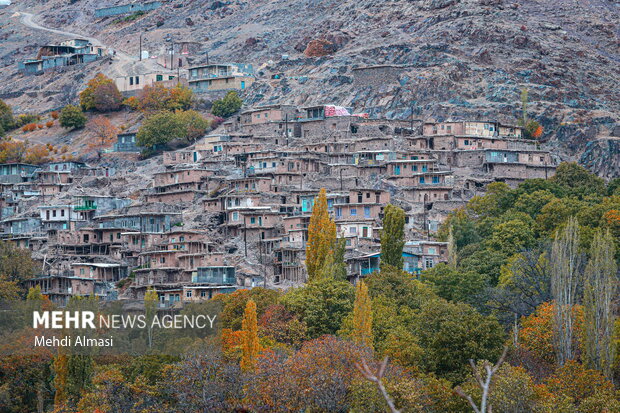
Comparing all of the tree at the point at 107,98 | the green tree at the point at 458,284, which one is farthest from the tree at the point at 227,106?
the green tree at the point at 458,284

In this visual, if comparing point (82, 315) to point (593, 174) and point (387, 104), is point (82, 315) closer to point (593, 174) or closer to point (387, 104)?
point (593, 174)

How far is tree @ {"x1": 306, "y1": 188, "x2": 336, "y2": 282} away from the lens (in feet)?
216

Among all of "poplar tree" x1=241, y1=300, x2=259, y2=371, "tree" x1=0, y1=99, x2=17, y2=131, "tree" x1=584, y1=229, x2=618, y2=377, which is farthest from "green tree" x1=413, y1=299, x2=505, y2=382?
"tree" x1=0, y1=99, x2=17, y2=131

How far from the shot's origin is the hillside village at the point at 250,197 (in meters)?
75.4

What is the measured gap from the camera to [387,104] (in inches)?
4072

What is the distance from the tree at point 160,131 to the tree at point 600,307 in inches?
2334

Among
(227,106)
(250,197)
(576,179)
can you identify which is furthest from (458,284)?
(227,106)

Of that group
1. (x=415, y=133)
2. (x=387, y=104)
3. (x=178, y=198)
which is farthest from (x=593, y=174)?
(x=178, y=198)

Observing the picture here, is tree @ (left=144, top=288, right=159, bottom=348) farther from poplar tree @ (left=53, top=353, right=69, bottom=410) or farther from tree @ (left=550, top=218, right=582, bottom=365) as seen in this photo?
tree @ (left=550, top=218, right=582, bottom=365)

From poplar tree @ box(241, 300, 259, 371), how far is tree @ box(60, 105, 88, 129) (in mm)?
69308

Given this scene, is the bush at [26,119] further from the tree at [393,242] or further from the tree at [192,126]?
the tree at [393,242]

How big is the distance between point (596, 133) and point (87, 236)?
43.7 metres

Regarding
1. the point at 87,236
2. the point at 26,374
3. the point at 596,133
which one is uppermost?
the point at 596,133

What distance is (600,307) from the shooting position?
47.8 metres
